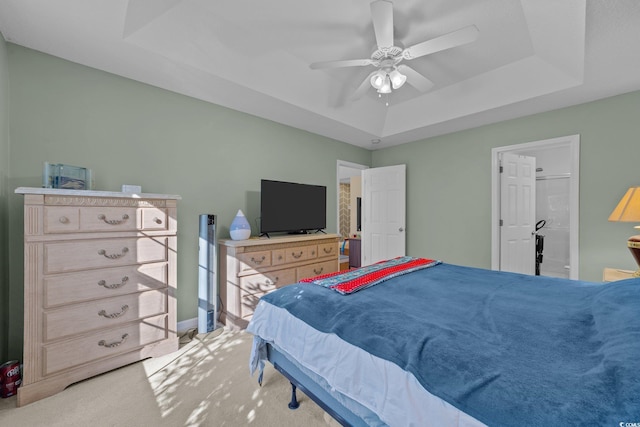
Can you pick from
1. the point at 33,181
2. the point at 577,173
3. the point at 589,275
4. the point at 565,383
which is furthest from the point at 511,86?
the point at 33,181

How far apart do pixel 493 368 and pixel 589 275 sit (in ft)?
10.7

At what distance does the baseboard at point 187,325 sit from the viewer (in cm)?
280

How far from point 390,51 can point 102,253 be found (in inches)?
110

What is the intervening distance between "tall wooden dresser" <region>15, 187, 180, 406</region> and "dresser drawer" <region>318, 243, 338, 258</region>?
1.82 meters

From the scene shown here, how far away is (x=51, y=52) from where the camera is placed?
2166 millimetres

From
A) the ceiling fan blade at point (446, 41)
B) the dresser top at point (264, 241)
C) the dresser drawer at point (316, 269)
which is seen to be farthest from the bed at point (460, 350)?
the ceiling fan blade at point (446, 41)

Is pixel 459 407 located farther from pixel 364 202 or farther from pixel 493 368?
pixel 364 202

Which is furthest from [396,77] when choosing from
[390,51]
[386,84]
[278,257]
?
[278,257]

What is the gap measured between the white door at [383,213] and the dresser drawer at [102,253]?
3.53 metres

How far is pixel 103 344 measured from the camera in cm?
198

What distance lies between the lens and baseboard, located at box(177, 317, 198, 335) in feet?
9.18

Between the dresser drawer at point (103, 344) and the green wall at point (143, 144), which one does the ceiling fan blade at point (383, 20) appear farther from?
the dresser drawer at point (103, 344)

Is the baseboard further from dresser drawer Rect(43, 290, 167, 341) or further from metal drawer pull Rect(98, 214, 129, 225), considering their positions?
metal drawer pull Rect(98, 214, 129, 225)

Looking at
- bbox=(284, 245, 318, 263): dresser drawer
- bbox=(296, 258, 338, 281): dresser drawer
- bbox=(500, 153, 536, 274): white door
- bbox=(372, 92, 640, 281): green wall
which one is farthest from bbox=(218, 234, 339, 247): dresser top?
bbox=(500, 153, 536, 274): white door
